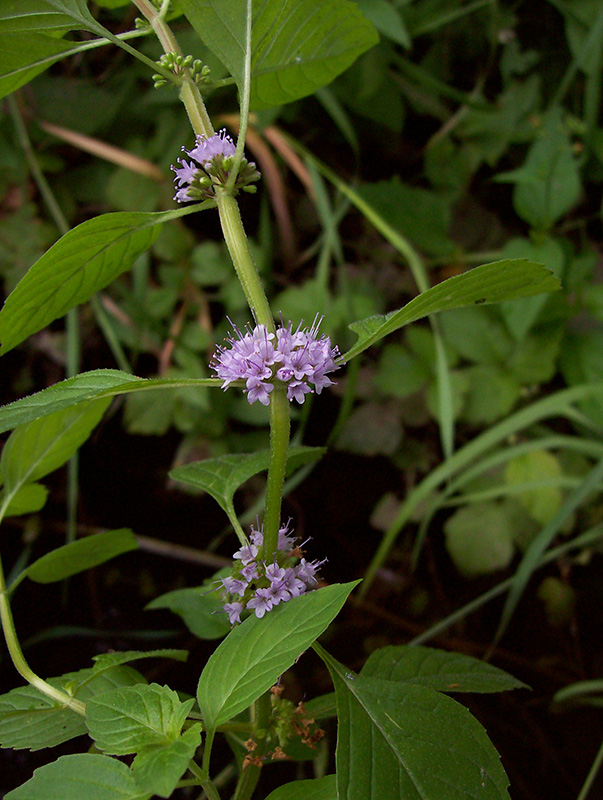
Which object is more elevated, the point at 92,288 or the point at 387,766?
the point at 92,288

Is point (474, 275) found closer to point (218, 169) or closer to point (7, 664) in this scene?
point (218, 169)

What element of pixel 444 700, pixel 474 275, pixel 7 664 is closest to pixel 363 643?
pixel 7 664

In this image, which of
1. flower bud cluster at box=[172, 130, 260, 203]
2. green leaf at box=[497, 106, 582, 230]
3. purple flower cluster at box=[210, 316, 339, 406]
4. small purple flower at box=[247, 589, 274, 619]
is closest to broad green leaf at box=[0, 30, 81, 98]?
flower bud cluster at box=[172, 130, 260, 203]

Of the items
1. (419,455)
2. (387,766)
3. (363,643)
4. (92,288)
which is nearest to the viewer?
(387,766)

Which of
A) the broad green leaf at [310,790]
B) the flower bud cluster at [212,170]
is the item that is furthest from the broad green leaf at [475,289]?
the broad green leaf at [310,790]

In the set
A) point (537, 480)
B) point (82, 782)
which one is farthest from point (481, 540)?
point (82, 782)
